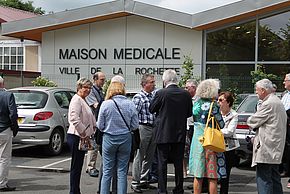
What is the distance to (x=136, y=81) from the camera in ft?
63.8

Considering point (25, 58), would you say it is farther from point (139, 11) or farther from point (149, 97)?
point (149, 97)

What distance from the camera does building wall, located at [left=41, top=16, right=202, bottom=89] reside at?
19328 millimetres

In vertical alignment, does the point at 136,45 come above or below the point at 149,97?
above

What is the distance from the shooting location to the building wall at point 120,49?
19328 mm

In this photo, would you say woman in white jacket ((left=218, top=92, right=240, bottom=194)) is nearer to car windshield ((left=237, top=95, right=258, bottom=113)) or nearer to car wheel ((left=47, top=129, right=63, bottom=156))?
car windshield ((left=237, top=95, right=258, bottom=113))

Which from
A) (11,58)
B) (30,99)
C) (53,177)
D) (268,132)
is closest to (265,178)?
(268,132)

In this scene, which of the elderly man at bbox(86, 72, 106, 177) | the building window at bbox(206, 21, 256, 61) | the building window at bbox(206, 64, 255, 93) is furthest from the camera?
the building window at bbox(206, 21, 256, 61)

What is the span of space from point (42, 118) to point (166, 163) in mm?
4655

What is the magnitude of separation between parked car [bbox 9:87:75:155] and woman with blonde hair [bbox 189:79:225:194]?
17.2ft

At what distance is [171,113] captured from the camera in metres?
7.13

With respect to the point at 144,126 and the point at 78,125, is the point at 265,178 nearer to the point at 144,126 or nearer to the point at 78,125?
the point at 144,126

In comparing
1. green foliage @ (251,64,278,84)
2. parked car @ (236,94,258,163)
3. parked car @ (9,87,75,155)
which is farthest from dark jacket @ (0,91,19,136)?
green foliage @ (251,64,278,84)

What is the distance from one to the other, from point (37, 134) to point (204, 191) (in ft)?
15.2

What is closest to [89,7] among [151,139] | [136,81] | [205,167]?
[136,81]
